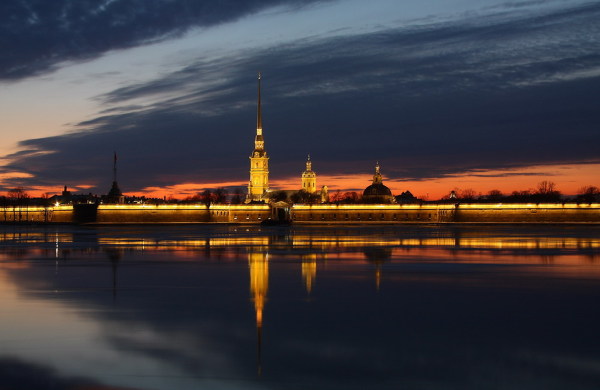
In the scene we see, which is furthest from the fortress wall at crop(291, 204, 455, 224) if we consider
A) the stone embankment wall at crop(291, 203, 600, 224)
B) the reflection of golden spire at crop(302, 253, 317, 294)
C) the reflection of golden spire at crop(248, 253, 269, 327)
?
the reflection of golden spire at crop(248, 253, 269, 327)

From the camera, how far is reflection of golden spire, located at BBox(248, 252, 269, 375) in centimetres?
1397

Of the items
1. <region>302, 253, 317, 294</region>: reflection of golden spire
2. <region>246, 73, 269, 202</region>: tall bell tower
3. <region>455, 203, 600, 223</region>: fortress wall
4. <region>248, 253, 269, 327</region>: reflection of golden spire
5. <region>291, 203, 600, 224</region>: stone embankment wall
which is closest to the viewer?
<region>248, 253, 269, 327</region>: reflection of golden spire

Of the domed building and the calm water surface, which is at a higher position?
the domed building

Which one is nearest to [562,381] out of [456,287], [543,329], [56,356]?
[543,329]

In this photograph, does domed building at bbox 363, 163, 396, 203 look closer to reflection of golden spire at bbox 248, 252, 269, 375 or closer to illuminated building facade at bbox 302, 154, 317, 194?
illuminated building facade at bbox 302, 154, 317, 194

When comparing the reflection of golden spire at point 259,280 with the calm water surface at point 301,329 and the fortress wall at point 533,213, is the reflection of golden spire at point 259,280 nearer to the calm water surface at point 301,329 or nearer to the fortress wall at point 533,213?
the calm water surface at point 301,329

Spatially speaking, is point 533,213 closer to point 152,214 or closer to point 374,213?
point 374,213

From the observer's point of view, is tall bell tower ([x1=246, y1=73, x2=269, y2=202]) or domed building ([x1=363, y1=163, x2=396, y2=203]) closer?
domed building ([x1=363, y1=163, x2=396, y2=203])

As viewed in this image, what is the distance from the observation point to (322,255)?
34562 millimetres

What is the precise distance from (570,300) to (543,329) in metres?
4.19

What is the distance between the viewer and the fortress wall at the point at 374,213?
14762 centimetres

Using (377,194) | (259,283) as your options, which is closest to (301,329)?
(259,283)

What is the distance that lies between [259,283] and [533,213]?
12220 cm

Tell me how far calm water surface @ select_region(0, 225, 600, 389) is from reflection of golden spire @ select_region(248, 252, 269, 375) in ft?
0.27
